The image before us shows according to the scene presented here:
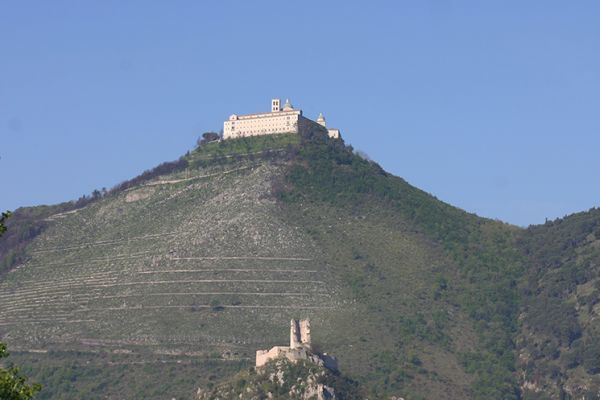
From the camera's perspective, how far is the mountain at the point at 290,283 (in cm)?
13512

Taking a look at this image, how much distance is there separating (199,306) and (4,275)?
107ft

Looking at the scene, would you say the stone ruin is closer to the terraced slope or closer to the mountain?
the terraced slope

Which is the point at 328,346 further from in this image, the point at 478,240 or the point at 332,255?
the point at 478,240

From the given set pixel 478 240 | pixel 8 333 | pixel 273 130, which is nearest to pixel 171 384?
Result: pixel 8 333

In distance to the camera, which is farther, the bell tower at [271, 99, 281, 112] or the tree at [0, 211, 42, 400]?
the bell tower at [271, 99, 281, 112]

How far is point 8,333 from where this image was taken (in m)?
146

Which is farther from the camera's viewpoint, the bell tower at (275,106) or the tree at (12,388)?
the bell tower at (275,106)

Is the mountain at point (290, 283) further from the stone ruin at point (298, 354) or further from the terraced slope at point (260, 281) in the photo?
the stone ruin at point (298, 354)

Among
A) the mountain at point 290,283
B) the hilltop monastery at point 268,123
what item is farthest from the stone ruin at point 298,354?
the hilltop monastery at point 268,123

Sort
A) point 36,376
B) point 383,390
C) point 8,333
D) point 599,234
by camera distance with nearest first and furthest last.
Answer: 1. point 383,390
2. point 36,376
3. point 8,333
4. point 599,234

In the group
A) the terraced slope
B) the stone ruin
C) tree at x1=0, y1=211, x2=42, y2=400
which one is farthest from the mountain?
tree at x1=0, y1=211, x2=42, y2=400

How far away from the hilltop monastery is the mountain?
213 centimetres

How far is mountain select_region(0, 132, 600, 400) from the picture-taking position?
443 ft

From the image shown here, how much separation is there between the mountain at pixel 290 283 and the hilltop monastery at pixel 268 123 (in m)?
2.13
